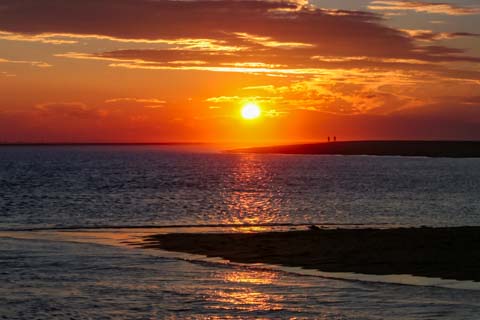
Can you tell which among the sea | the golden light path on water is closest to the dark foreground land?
the sea

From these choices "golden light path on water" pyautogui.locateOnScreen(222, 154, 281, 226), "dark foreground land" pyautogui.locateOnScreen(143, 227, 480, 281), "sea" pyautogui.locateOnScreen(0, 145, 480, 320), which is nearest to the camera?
"sea" pyautogui.locateOnScreen(0, 145, 480, 320)

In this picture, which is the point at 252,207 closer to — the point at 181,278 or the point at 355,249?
the point at 355,249

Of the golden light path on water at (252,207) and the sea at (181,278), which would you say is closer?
the sea at (181,278)

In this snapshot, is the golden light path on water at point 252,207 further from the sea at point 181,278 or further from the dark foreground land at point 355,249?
the dark foreground land at point 355,249

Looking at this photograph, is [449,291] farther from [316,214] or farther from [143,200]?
[143,200]

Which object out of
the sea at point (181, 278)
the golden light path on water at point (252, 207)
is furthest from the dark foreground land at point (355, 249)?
the golden light path on water at point (252, 207)

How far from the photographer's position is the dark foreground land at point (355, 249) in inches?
1195

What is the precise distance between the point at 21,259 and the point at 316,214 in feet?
99.1

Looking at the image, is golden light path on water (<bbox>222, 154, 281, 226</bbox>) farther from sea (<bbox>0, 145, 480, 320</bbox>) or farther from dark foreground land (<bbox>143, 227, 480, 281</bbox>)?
dark foreground land (<bbox>143, 227, 480, 281</bbox>)

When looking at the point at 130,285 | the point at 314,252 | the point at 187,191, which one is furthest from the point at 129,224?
the point at 187,191

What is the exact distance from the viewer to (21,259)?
32.1 meters

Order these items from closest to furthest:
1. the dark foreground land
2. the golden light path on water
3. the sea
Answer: the sea, the dark foreground land, the golden light path on water

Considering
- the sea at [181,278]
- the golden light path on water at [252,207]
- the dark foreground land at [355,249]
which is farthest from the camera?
the golden light path on water at [252,207]

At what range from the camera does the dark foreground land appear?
99.6ft
